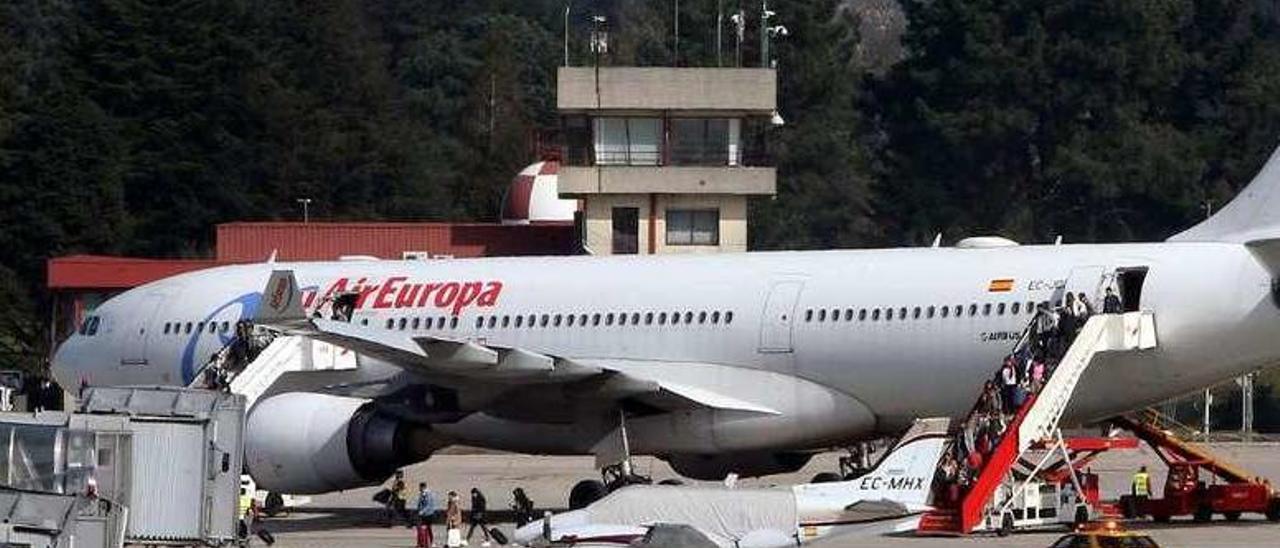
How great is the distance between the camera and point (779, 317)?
37.5 meters

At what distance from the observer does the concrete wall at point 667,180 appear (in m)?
60.6

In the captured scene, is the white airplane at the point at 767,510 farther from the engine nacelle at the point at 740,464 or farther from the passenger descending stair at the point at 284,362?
the passenger descending stair at the point at 284,362

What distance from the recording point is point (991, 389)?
34875 millimetres

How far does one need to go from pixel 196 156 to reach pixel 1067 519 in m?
63.4

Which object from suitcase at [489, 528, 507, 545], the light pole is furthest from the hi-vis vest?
the light pole

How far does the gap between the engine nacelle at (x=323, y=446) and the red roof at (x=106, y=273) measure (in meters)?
27.2

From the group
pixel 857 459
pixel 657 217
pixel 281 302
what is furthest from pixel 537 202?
pixel 281 302

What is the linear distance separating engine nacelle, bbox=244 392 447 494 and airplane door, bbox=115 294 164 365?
5409 mm

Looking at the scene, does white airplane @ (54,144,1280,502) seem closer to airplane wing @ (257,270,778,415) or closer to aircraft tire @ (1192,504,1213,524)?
airplane wing @ (257,270,778,415)

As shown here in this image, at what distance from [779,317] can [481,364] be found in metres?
3.90

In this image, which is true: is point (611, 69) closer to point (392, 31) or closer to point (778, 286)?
point (778, 286)

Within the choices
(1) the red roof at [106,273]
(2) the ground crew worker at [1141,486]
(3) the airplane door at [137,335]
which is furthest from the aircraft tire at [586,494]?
(1) the red roof at [106,273]

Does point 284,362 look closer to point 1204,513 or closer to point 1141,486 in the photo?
point 1141,486

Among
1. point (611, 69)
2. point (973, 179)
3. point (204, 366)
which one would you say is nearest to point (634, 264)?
point (204, 366)
